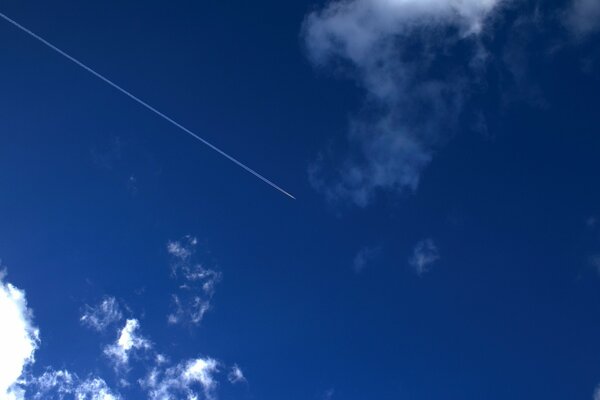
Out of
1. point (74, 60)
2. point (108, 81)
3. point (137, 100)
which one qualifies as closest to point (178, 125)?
point (137, 100)

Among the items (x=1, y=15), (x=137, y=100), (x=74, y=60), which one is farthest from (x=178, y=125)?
(x=1, y=15)

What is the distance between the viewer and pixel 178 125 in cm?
8706

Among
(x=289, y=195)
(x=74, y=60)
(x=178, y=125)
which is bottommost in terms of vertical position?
(x=289, y=195)

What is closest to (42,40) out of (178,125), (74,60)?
(74,60)

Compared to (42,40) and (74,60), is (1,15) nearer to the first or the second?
(42,40)

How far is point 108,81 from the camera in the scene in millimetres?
86562

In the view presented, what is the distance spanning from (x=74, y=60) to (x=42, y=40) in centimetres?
634

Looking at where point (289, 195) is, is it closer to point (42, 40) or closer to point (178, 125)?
point (178, 125)

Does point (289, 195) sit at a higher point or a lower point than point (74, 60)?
lower

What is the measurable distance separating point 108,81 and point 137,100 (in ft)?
20.7

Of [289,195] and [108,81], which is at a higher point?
[108,81]

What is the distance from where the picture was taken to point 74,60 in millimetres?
86750

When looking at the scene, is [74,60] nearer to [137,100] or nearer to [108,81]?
[108,81]

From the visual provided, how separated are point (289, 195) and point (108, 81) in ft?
124
